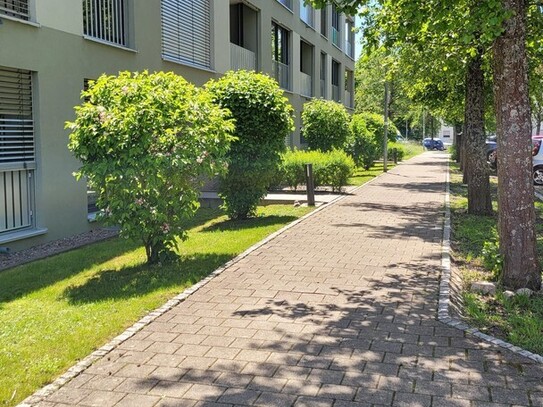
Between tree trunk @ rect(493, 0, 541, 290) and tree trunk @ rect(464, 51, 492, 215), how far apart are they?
5982 millimetres

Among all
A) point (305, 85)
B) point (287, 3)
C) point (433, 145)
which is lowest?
point (433, 145)

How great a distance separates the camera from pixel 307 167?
48.1 feet

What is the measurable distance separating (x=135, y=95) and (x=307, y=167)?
304 inches

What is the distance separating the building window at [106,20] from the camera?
11562 mm

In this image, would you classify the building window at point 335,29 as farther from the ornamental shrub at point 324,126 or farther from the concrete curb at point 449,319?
the concrete curb at point 449,319

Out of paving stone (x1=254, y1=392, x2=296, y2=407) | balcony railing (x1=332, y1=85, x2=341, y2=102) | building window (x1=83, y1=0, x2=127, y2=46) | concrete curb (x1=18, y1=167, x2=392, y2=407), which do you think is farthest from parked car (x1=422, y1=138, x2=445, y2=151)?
paving stone (x1=254, y1=392, x2=296, y2=407)

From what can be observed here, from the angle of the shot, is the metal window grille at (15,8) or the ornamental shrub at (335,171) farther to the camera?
the ornamental shrub at (335,171)

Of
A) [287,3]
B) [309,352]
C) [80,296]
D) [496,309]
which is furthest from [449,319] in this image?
[287,3]

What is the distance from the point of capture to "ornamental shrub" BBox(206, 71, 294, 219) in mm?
11469

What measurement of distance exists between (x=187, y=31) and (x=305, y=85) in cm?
1257

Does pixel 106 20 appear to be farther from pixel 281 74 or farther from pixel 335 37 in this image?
pixel 335 37

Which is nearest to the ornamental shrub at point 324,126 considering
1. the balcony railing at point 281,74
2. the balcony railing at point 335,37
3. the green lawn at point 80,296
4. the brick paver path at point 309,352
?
the balcony railing at point 281,74

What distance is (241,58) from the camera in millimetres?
19375

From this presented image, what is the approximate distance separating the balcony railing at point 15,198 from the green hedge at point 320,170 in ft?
27.3
